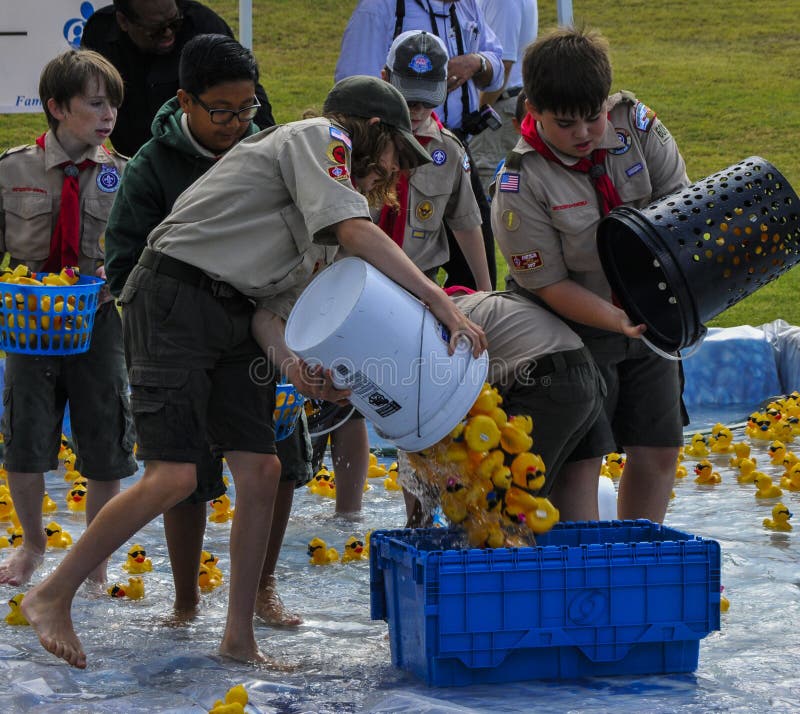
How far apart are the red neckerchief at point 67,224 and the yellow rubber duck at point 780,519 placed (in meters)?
2.76

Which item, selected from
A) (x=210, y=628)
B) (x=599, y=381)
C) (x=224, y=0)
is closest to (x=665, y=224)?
(x=599, y=381)

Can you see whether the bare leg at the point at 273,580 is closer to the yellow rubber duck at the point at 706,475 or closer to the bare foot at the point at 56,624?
the bare foot at the point at 56,624

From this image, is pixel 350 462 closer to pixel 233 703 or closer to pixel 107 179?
pixel 107 179

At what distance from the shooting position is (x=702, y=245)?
11.5 ft

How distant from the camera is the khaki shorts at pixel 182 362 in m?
3.54

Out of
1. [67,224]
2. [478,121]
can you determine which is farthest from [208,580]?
[478,121]

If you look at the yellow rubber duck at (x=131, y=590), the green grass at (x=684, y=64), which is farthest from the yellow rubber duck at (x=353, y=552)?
the green grass at (x=684, y=64)

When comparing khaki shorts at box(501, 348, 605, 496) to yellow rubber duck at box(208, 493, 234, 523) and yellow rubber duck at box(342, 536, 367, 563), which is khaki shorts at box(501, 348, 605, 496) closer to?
yellow rubber duck at box(342, 536, 367, 563)

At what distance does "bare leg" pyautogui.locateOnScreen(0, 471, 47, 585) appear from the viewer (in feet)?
14.8

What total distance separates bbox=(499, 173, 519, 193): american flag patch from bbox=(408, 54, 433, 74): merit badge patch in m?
1.28

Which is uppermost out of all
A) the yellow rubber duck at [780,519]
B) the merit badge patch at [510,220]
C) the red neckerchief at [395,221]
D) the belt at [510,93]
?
the belt at [510,93]

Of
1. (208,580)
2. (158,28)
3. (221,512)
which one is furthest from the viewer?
(221,512)

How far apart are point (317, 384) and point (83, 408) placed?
1434mm

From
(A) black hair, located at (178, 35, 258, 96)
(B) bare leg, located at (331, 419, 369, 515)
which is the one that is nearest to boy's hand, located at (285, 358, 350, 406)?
(A) black hair, located at (178, 35, 258, 96)
